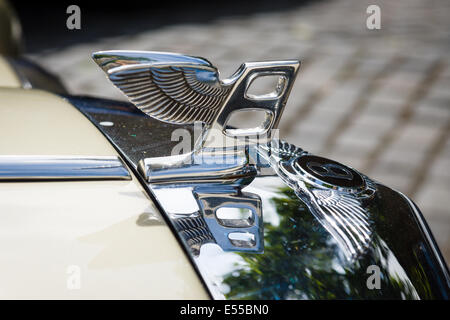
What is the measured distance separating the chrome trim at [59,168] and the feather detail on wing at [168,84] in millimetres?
120

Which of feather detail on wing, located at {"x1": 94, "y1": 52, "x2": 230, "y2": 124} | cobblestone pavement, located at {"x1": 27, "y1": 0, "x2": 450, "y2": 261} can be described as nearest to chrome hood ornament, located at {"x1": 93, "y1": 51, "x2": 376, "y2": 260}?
feather detail on wing, located at {"x1": 94, "y1": 52, "x2": 230, "y2": 124}

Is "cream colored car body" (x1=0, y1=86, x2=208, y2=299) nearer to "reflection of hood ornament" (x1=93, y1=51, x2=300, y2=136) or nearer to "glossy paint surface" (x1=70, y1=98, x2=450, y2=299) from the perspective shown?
"glossy paint surface" (x1=70, y1=98, x2=450, y2=299)

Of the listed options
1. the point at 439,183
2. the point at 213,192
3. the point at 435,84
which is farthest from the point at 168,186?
the point at 435,84

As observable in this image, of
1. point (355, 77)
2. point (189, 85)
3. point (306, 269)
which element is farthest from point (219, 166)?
point (355, 77)

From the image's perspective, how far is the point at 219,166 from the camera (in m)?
0.93

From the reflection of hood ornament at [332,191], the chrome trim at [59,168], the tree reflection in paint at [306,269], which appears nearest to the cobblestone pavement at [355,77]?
the reflection of hood ornament at [332,191]

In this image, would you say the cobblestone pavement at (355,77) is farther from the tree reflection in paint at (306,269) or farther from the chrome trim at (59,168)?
the chrome trim at (59,168)

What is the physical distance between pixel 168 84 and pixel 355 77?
14.3 feet

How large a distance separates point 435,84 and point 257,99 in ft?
13.9

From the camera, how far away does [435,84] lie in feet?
15.5

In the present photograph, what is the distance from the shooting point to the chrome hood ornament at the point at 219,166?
824mm

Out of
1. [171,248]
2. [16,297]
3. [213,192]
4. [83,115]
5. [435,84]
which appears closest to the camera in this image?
[16,297]

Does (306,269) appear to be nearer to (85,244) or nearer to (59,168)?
(85,244)

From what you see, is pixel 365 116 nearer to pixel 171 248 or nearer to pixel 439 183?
pixel 439 183
